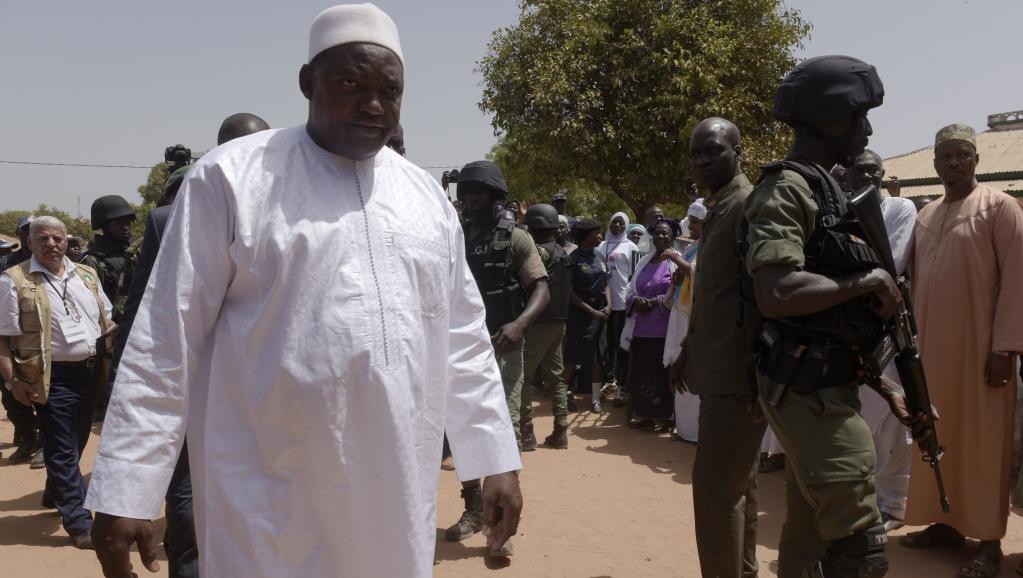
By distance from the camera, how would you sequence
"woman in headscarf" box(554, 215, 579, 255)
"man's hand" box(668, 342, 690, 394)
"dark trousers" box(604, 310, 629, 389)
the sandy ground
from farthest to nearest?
"woman in headscarf" box(554, 215, 579, 255)
"dark trousers" box(604, 310, 629, 389)
the sandy ground
"man's hand" box(668, 342, 690, 394)

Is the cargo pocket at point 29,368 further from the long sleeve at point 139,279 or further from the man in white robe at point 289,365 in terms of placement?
the man in white robe at point 289,365

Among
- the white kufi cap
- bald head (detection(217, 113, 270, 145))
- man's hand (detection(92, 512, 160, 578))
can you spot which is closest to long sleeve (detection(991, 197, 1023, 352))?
the white kufi cap

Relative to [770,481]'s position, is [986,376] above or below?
above

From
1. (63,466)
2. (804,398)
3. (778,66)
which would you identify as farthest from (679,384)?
(778,66)

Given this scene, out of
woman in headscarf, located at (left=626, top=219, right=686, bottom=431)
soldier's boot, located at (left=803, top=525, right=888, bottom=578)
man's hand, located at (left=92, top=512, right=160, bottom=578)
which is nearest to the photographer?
man's hand, located at (left=92, top=512, right=160, bottom=578)

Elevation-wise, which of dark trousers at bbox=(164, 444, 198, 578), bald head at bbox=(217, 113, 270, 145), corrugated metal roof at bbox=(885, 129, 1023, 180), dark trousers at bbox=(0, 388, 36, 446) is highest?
corrugated metal roof at bbox=(885, 129, 1023, 180)

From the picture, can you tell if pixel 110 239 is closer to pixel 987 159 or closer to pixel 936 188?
pixel 936 188

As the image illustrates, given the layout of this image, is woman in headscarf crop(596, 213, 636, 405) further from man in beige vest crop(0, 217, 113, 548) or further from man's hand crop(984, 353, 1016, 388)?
man in beige vest crop(0, 217, 113, 548)

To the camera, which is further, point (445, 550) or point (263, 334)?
point (445, 550)

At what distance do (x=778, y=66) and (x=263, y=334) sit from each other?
1884 cm

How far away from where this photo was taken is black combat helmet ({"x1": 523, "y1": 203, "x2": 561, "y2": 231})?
8031mm

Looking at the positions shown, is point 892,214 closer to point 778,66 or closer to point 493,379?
point 493,379

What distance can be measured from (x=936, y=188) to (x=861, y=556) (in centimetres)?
1458

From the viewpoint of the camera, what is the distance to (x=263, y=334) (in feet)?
6.67
